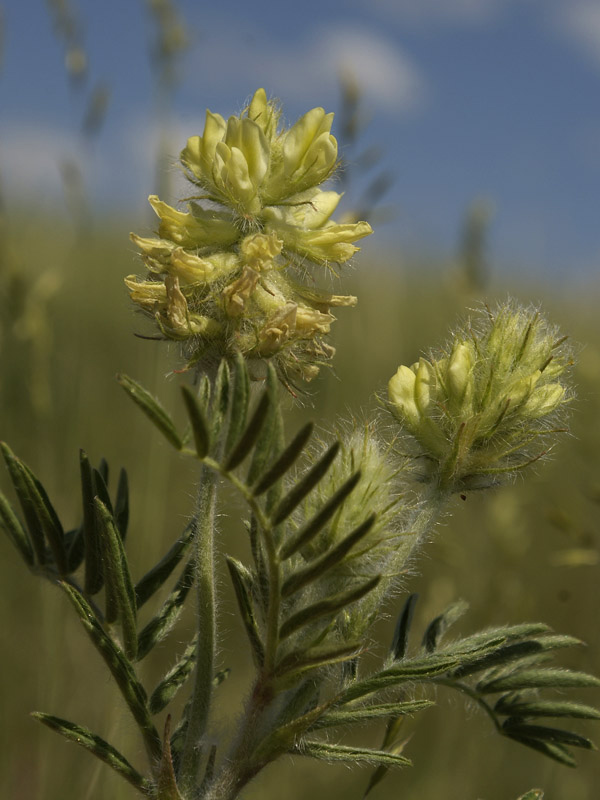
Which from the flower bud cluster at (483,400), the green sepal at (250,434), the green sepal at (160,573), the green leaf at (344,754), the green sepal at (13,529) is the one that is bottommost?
the green leaf at (344,754)

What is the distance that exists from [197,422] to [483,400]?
59cm

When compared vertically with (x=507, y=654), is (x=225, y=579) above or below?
above

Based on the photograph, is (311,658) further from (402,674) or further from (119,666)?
(119,666)

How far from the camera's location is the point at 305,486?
1078mm

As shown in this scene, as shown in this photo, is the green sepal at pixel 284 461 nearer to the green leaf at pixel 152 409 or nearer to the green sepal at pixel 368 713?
the green leaf at pixel 152 409

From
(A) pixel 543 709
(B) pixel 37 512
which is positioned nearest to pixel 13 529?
(B) pixel 37 512

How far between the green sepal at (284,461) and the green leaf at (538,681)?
2.31 feet

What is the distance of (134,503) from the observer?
168 inches

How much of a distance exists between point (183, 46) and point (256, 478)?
405 centimetres

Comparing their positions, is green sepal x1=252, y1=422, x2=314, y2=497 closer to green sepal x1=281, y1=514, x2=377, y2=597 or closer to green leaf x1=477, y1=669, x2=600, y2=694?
green sepal x1=281, y1=514, x2=377, y2=597

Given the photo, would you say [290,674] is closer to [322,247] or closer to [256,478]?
[256,478]

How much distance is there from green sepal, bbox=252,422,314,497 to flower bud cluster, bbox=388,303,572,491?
408mm

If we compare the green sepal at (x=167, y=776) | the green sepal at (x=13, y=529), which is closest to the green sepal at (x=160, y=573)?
the green sepal at (x=13, y=529)

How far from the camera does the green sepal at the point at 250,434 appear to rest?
104 centimetres
